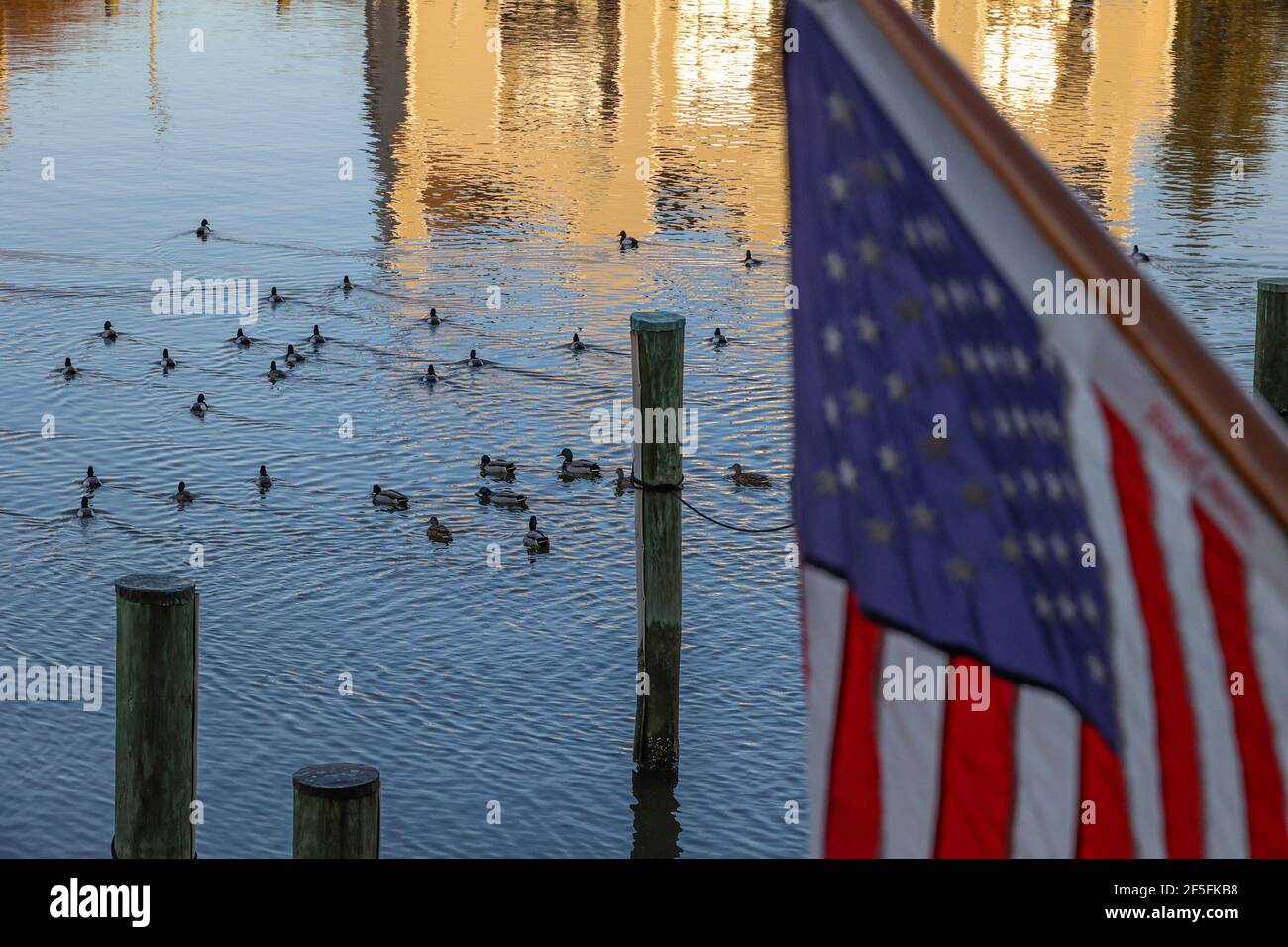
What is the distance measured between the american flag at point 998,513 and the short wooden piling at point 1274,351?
12.6 metres

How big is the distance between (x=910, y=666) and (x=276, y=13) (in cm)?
8890

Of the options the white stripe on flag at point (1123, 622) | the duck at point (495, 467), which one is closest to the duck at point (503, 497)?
the duck at point (495, 467)

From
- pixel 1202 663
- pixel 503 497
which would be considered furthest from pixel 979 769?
pixel 503 497

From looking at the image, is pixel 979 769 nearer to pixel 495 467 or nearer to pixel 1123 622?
pixel 1123 622

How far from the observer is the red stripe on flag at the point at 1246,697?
4012 millimetres

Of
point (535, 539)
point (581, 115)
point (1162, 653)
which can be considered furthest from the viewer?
point (581, 115)

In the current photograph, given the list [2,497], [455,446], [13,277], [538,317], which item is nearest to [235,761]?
[2,497]

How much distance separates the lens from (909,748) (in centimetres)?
479

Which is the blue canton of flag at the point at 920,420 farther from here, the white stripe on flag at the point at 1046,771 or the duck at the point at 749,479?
the duck at the point at 749,479

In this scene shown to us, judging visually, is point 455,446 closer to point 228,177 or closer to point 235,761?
point 235,761

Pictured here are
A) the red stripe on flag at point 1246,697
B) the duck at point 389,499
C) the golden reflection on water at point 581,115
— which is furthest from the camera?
the golden reflection on water at point 581,115

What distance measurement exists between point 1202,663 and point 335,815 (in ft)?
22.9

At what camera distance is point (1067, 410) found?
13.9 ft

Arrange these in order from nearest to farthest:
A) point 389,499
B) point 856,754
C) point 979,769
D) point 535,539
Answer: point 979,769, point 856,754, point 535,539, point 389,499
